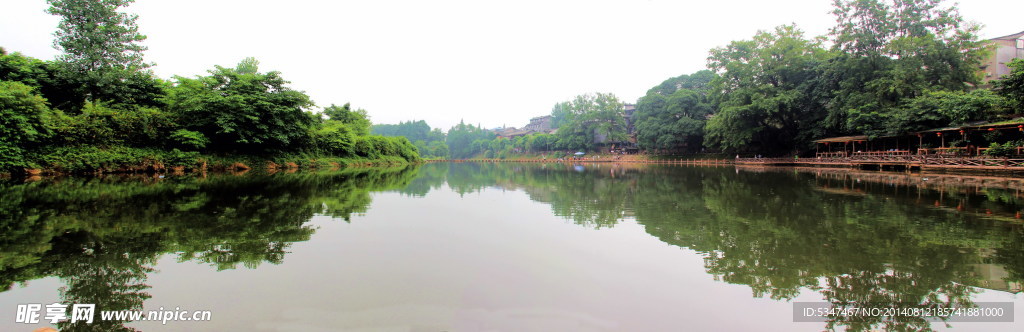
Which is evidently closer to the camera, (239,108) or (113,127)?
(113,127)

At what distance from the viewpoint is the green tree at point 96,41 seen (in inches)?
621

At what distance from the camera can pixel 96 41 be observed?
16.3 metres

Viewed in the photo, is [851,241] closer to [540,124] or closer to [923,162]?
[923,162]

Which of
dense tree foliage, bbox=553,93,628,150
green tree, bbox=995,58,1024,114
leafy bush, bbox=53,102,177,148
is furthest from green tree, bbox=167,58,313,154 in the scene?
dense tree foliage, bbox=553,93,628,150

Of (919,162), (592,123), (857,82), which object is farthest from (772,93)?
(592,123)

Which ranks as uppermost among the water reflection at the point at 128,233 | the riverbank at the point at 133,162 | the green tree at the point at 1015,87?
the green tree at the point at 1015,87

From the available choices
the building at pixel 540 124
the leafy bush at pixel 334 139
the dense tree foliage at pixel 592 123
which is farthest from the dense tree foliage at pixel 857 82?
the building at pixel 540 124

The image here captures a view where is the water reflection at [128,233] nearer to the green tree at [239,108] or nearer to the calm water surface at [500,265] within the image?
the calm water surface at [500,265]

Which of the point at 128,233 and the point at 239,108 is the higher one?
the point at 239,108

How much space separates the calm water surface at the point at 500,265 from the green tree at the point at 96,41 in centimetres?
1218

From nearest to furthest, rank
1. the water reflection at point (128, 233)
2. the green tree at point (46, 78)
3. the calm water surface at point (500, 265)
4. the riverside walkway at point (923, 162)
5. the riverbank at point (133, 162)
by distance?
the calm water surface at point (500, 265) < the water reflection at point (128, 233) < the riverbank at point (133, 162) < the green tree at point (46, 78) < the riverside walkway at point (923, 162)

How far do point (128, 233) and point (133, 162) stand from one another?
573 inches

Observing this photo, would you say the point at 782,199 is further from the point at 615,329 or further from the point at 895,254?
the point at 615,329

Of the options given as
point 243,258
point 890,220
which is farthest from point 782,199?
point 243,258
